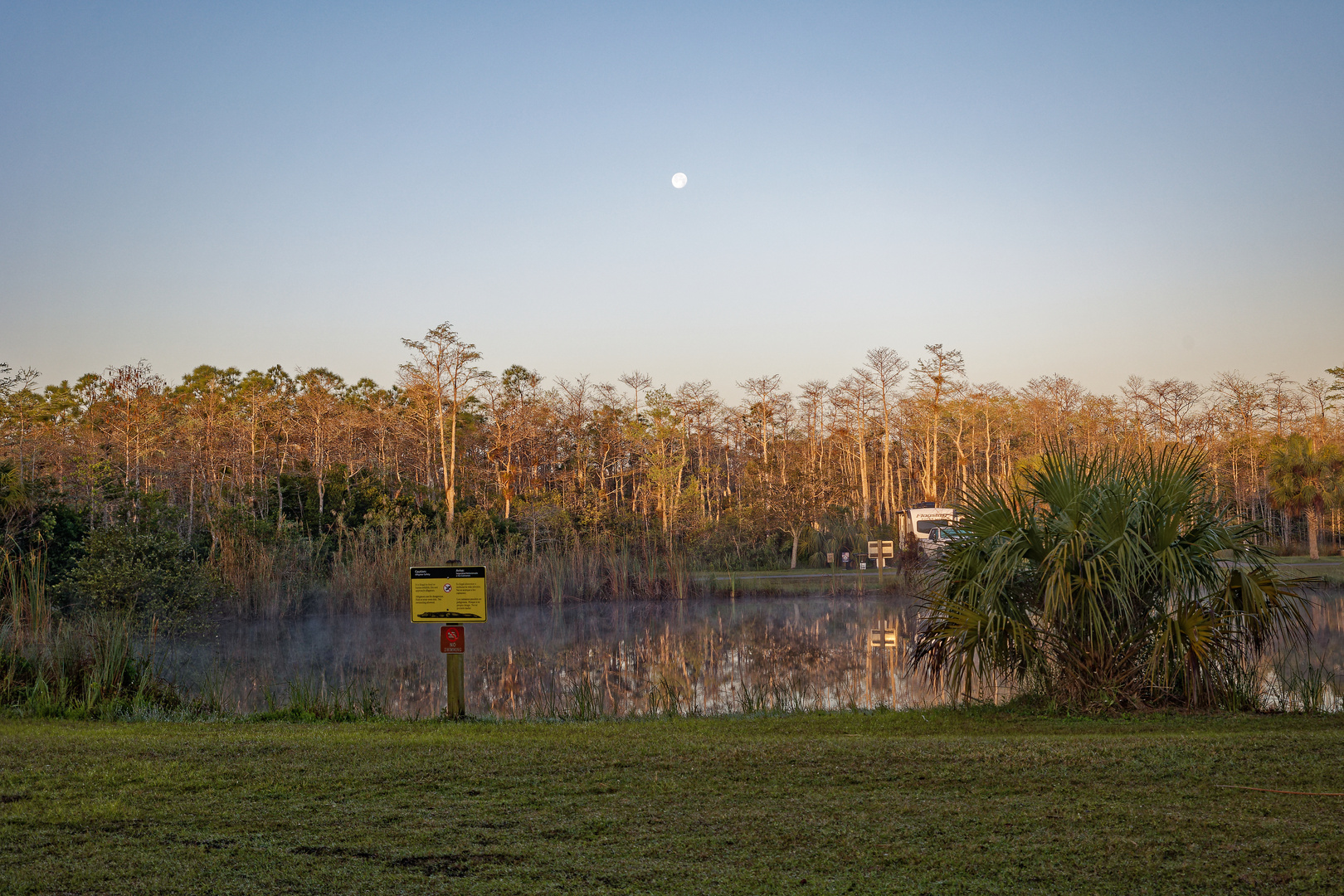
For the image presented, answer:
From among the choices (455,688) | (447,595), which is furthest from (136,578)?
(455,688)

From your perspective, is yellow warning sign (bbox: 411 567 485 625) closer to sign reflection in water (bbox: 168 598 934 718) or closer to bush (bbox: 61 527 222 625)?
sign reflection in water (bbox: 168 598 934 718)

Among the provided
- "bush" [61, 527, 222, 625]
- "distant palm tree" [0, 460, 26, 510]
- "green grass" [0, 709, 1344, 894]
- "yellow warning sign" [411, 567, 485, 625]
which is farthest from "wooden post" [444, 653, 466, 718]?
"distant palm tree" [0, 460, 26, 510]

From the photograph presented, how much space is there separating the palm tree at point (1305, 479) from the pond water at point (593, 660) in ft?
55.5

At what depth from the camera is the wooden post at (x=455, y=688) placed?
27.9ft

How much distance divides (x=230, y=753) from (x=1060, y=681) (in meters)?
6.11

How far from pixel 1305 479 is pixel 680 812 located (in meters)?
39.1

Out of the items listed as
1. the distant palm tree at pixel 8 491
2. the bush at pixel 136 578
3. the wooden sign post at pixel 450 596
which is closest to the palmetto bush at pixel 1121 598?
the wooden sign post at pixel 450 596

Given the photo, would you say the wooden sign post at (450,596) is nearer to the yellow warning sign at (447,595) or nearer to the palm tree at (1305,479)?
the yellow warning sign at (447,595)

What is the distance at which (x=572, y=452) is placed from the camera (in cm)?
4559

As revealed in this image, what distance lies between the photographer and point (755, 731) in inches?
287

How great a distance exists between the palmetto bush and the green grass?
827 mm

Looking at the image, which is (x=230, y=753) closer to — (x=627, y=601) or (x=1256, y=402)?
(x=627, y=601)

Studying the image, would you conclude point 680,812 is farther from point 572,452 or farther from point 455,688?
point 572,452

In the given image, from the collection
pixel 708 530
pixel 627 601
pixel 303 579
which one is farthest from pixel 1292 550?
pixel 303 579
